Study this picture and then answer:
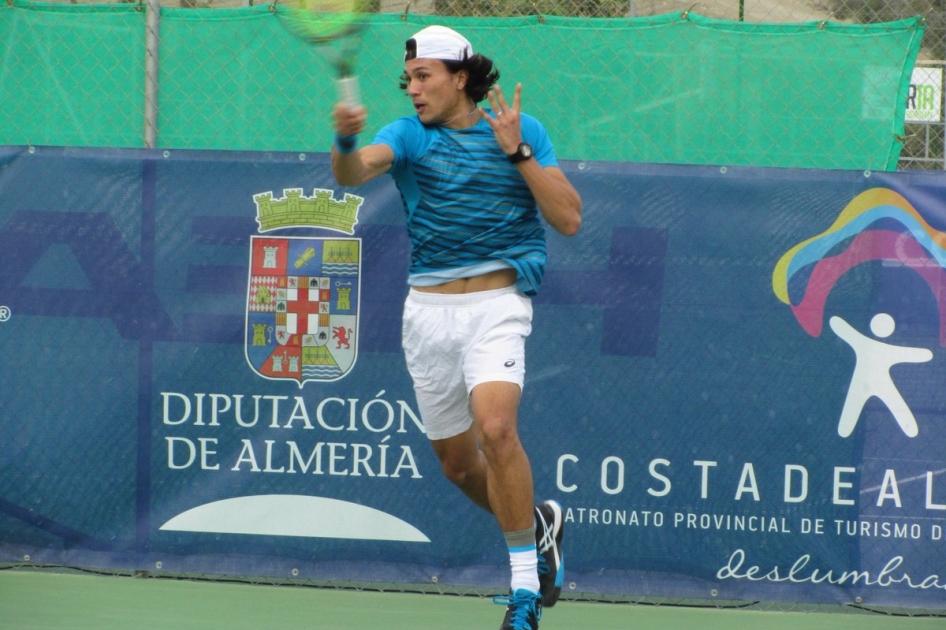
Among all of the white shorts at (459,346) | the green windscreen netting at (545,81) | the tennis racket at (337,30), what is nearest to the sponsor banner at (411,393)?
the green windscreen netting at (545,81)

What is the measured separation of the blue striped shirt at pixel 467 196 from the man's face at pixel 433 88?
0.19 ft

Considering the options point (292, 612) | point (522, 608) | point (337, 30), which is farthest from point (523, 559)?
point (337, 30)

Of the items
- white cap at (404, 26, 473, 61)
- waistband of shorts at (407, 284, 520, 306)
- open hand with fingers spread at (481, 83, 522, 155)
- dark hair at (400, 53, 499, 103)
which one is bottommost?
waistband of shorts at (407, 284, 520, 306)

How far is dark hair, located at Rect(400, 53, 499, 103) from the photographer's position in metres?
3.92

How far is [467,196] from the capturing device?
391 cm

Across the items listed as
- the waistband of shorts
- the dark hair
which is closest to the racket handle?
the dark hair

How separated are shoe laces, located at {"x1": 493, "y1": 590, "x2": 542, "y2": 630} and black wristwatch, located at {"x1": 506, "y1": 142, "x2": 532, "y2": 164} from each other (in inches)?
51.7

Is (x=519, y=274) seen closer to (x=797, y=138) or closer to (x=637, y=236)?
(x=637, y=236)

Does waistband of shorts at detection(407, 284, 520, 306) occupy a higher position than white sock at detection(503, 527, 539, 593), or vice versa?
waistband of shorts at detection(407, 284, 520, 306)

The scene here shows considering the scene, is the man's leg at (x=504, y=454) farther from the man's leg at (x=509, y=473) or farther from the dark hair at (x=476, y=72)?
the dark hair at (x=476, y=72)

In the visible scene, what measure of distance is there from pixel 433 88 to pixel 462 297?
670mm

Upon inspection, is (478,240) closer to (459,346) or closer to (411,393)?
(459,346)

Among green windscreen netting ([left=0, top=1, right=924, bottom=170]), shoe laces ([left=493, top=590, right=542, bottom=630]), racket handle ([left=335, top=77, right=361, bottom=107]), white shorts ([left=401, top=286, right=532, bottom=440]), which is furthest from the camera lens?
green windscreen netting ([left=0, top=1, right=924, bottom=170])

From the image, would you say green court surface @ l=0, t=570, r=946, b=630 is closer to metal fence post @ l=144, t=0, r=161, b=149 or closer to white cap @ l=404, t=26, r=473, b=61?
metal fence post @ l=144, t=0, r=161, b=149
